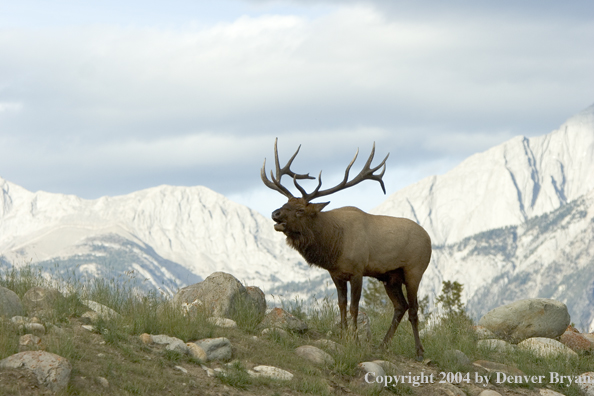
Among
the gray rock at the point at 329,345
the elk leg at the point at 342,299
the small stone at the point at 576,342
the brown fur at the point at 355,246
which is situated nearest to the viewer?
the gray rock at the point at 329,345

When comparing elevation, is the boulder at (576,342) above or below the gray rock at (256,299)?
below

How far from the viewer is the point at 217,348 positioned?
9.05m

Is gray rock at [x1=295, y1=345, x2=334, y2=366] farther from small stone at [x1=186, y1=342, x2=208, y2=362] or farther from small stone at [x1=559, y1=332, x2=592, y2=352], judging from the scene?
small stone at [x1=559, y1=332, x2=592, y2=352]

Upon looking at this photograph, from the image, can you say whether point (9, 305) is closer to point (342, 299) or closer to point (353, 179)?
point (342, 299)

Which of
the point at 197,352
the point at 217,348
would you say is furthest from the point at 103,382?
the point at 217,348

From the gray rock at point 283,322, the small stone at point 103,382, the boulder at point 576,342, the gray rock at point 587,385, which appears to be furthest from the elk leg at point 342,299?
the boulder at point 576,342

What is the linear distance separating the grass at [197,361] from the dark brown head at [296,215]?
1.46 metres

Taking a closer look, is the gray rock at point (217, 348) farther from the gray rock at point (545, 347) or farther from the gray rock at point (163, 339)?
the gray rock at point (545, 347)

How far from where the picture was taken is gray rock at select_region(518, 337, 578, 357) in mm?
12641

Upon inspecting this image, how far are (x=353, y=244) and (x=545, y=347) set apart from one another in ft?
16.6

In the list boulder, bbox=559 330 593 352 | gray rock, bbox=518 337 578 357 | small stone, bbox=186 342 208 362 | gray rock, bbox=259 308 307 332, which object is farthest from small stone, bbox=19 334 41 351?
boulder, bbox=559 330 593 352

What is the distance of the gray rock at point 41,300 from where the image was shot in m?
9.25

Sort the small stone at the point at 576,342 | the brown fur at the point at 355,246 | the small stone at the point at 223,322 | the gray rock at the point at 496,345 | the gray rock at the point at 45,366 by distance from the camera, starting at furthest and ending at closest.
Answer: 1. the small stone at the point at 576,342
2. the gray rock at the point at 496,345
3. the brown fur at the point at 355,246
4. the small stone at the point at 223,322
5. the gray rock at the point at 45,366

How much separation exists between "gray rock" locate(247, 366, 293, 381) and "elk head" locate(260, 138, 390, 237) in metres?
2.33
